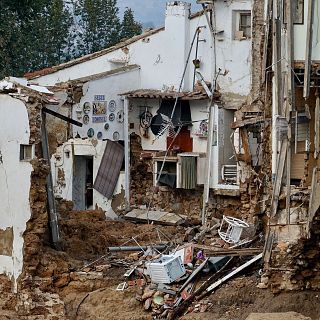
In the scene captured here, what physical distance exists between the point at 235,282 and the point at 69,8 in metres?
28.2

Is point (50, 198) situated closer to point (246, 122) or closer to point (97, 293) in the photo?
point (97, 293)

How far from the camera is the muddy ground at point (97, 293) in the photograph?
67.5 ft

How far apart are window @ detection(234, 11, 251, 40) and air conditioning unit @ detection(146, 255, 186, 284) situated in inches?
427

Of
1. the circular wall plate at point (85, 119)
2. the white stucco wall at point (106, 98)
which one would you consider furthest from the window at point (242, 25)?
the circular wall plate at point (85, 119)

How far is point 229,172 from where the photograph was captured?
105ft

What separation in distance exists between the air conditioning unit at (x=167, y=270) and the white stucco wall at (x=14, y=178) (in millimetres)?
2511

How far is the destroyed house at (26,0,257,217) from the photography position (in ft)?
105

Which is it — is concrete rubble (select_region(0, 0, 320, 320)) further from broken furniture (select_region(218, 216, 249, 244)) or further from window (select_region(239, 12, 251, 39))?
window (select_region(239, 12, 251, 39))

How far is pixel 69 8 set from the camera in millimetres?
48094

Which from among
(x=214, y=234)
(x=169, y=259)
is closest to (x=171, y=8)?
(x=214, y=234)

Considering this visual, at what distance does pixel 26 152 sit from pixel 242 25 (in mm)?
10213

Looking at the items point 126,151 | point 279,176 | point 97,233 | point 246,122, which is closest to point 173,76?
point 126,151

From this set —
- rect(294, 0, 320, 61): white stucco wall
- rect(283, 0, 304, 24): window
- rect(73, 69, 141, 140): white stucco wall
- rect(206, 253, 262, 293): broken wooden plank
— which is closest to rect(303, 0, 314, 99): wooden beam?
rect(294, 0, 320, 61): white stucco wall

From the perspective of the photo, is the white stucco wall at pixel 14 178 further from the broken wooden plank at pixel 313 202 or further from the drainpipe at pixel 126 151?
the drainpipe at pixel 126 151
